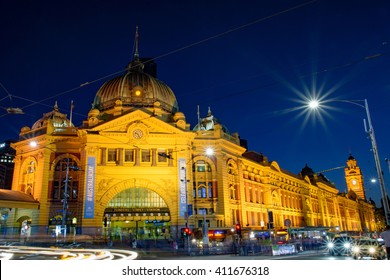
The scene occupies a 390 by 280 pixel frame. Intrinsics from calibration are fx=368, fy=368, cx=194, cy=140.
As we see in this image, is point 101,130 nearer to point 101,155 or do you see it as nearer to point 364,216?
point 101,155

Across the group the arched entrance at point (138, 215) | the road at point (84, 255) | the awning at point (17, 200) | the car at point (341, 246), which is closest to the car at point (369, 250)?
the road at point (84, 255)

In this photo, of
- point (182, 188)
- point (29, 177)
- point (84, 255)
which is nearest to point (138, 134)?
point (182, 188)

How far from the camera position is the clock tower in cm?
15509

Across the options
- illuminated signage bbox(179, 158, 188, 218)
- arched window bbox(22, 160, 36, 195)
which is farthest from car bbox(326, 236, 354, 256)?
arched window bbox(22, 160, 36, 195)

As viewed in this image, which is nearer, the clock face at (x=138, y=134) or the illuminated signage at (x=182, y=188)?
the illuminated signage at (x=182, y=188)

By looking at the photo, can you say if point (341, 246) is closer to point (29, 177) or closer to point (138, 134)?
point (138, 134)

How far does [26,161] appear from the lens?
55094 millimetres

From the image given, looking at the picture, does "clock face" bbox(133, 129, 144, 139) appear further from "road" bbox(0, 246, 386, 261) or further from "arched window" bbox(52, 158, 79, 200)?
"road" bbox(0, 246, 386, 261)

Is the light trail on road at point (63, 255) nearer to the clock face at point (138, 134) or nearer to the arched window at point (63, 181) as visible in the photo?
the arched window at point (63, 181)

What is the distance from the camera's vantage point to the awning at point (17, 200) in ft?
155

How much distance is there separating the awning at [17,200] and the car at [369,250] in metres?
41.3

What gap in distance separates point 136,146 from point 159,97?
16715 mm

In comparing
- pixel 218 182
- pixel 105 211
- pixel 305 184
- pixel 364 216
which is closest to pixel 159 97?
pixel 218 182
